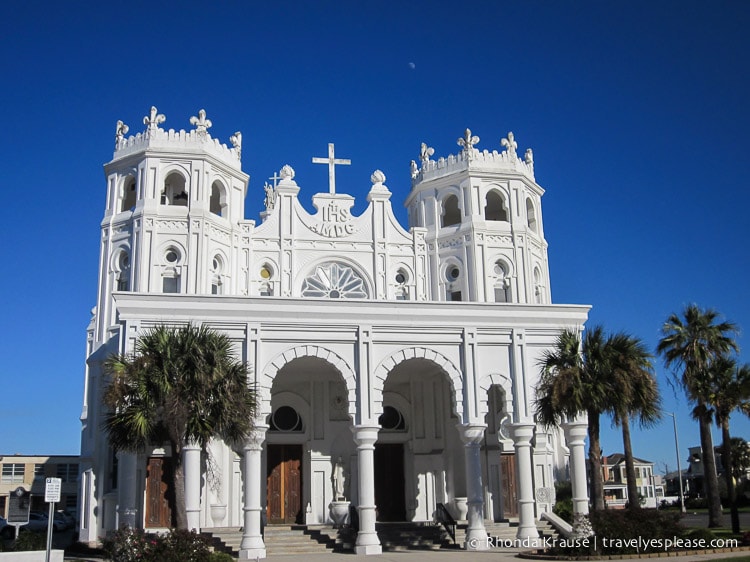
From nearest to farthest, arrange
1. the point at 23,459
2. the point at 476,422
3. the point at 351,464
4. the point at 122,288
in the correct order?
the point at 476,422, the point at 351,464, the point at 122,288, the point at 23,459

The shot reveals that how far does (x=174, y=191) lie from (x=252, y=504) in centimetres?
1885

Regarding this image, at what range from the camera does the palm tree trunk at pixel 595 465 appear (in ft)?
89.2

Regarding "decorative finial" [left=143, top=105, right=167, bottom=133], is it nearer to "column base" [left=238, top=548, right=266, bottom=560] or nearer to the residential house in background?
"column base" [left=238, top=548, right=266, bottom=560]

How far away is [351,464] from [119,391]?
13731 millimetres

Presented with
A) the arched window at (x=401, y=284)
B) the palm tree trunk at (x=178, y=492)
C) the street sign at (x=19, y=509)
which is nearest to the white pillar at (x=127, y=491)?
the palm tree trunk at (x=178, y=492)

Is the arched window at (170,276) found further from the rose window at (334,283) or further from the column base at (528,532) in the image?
the column base at (528,532)

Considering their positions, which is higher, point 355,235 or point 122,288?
point 355,235

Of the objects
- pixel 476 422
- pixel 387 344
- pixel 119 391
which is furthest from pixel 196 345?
pixel 476 422

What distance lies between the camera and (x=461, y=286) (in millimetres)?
40438

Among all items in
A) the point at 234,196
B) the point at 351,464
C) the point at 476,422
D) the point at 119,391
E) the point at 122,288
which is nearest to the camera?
the point at 119,391

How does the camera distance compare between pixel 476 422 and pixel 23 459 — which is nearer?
pixel 476 422

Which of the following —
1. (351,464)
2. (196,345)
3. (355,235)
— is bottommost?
(351,464)

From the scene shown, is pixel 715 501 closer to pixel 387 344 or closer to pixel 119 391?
pixel 387 344

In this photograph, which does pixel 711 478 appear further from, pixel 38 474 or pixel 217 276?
pixel 38 474
